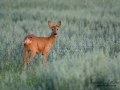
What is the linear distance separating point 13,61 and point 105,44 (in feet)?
9.95

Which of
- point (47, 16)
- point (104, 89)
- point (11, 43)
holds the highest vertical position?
point (47, 16)

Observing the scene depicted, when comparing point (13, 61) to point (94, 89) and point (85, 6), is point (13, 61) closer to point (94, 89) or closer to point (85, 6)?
point (94, 89)

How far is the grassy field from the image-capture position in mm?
5859

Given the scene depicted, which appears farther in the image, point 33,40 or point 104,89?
point 33,40

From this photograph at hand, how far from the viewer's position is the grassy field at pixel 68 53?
5.86 m

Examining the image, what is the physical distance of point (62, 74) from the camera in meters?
5.72

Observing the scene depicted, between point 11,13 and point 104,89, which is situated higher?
point 11,13

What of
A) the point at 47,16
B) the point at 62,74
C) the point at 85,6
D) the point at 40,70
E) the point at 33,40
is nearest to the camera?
the point at 62,74

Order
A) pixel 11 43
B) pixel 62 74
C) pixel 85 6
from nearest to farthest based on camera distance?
pixel 62 74
pixel 11 43
pixel 85 6

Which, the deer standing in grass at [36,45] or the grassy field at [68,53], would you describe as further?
the deer standing in grass at [36,45]

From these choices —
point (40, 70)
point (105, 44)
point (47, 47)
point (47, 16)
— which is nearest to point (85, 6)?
point (47, 16)

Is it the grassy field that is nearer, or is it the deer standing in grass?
the grassy field

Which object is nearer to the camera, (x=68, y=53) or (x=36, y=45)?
(x=68, y=53)

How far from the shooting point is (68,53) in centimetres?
707
